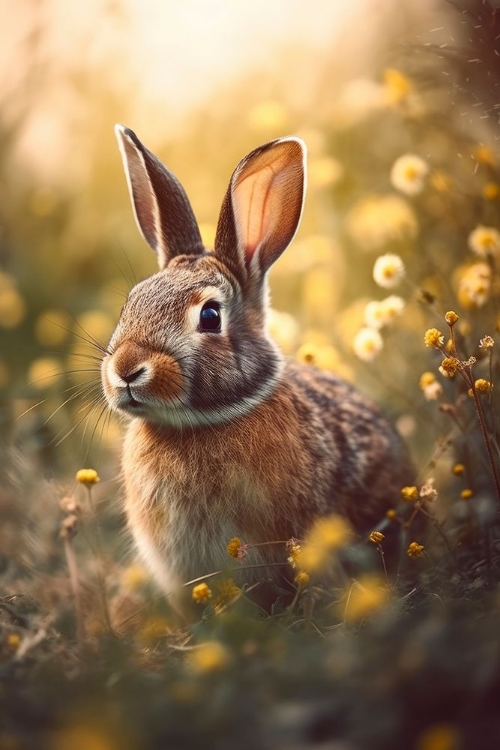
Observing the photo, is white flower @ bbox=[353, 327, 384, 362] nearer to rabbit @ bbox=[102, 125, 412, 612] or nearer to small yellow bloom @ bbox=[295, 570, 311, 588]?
rabbit @ bbox=[102, 125, 412, 612]

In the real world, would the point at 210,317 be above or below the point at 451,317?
above

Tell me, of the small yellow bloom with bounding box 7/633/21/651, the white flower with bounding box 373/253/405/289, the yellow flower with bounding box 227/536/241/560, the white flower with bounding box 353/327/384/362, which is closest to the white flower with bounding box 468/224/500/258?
the white flower with bounding box 373/253/405/289

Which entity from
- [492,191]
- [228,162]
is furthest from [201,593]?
[228,162]

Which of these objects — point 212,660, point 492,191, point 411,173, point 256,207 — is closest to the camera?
point 212,660

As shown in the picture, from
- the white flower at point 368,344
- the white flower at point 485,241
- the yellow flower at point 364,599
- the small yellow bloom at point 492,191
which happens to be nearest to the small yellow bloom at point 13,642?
the yellow flower at point 364,599

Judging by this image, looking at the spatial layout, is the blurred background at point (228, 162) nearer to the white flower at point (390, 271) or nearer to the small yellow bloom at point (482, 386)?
the white flower at point (390, 271)

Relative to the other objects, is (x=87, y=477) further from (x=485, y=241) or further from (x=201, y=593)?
(x=485, y=241)

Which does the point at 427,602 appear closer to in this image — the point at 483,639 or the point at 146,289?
the point at 483,639
